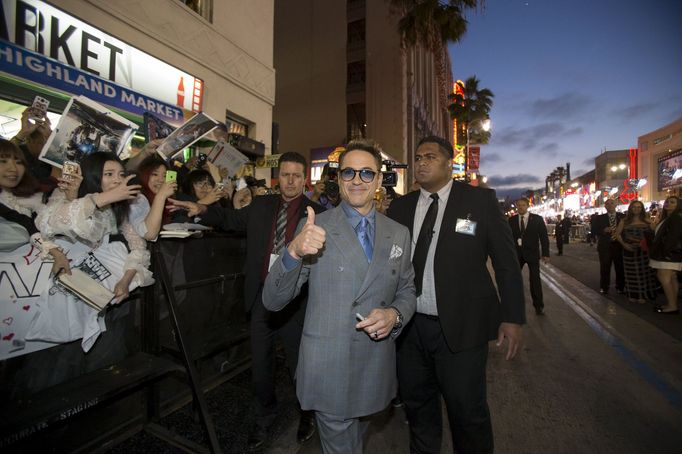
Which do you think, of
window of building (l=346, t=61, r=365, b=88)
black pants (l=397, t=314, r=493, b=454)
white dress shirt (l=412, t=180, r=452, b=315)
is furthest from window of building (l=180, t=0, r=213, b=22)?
window of building (l=346, t=61, r=365, b=88)

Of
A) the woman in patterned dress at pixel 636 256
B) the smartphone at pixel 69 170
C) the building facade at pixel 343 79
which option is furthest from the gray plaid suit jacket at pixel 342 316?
the building facade at pixel 343 79

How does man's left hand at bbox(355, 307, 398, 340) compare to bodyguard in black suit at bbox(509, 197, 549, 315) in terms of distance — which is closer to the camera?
man's left hand at bbox(355, 307, 398, 340)

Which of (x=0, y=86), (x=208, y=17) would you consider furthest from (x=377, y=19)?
(x=0, y=86)

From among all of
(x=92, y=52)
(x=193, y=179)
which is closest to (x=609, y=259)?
(x=193, y=179)

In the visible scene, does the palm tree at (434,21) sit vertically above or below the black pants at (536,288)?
above

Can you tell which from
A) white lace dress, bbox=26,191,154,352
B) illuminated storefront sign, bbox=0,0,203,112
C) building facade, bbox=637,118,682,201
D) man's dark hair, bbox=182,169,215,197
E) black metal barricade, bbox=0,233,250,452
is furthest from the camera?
building facade, bbox=637,118,682,201

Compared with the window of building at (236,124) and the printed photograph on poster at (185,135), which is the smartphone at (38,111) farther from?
the window of building at (236,124)

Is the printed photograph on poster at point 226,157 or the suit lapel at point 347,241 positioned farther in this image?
the printed photograph on poster at point 226,157

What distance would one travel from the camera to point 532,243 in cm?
724

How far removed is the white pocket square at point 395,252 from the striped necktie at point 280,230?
1.41 meters

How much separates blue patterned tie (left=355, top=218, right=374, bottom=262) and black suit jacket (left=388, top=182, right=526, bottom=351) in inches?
25.1

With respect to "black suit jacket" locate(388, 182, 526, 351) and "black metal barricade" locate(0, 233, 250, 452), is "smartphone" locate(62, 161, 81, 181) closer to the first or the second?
"black metal barricade" locate(0, 233, 250, 452)

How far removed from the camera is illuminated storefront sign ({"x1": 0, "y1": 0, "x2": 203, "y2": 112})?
16.8 ft

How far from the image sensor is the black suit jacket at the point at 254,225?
309 cm
